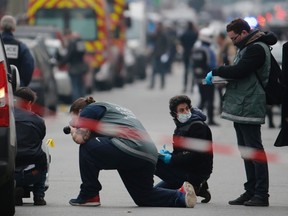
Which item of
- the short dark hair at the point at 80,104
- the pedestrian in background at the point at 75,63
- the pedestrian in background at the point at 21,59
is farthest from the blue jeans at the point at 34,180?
the pedestrian in background at the point at 75,63

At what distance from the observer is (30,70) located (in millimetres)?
16172

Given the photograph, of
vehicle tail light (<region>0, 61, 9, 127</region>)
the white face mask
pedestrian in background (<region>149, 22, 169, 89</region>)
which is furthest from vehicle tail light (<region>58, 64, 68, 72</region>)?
vehicle tail light (<region>0, 61, 9, 127</region>)

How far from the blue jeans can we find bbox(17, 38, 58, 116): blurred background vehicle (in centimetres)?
1001

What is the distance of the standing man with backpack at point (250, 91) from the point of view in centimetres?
1166

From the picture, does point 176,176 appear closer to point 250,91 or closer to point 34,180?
point 250,91

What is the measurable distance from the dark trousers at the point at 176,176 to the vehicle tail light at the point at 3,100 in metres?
2.47

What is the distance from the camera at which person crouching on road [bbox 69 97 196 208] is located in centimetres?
1127

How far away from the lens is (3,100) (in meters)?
9.83

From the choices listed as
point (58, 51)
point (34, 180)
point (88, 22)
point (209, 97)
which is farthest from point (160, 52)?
point (34, 180)

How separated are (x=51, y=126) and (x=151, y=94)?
12.8 m

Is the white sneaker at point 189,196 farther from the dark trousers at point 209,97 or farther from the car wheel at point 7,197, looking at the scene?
the dark trousers at point 209,97

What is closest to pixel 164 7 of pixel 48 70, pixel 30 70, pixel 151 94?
pixel 151 94

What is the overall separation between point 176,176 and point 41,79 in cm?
1056

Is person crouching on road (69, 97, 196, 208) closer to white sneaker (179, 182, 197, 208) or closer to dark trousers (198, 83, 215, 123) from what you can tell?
white sneaker (179, 182, 197, 208)
